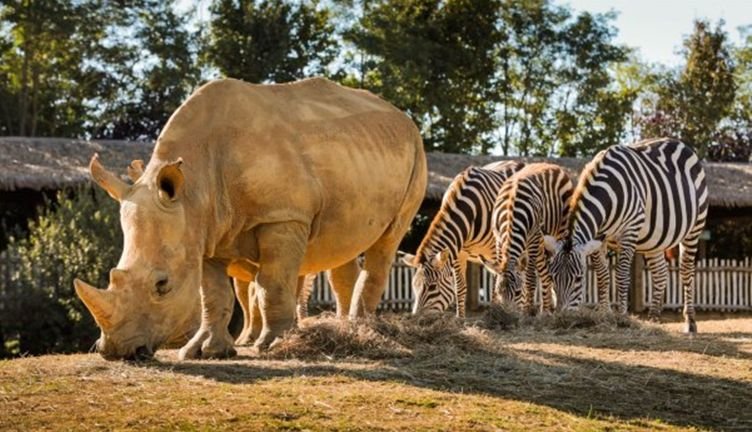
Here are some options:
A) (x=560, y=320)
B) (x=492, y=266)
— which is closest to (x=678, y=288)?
(x=492, y=266)

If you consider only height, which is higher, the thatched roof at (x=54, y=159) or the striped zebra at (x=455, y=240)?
the thatched roof at (x=54, y=159)

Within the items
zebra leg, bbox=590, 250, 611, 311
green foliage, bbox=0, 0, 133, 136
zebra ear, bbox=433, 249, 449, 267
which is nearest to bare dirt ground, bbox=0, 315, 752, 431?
zebra ear, bbox=433, 249, 449, 267

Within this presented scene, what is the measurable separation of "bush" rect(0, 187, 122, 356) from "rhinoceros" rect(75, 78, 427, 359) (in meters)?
9.04

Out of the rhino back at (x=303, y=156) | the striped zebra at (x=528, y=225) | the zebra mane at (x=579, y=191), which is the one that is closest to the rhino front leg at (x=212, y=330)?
the rhino back at (x=303, y=156)

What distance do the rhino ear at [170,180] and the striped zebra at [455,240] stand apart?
600 centimetres

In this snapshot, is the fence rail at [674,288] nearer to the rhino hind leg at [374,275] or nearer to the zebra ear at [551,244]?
the zebra ear at [551,244]

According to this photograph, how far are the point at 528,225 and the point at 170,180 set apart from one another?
27.5 ft

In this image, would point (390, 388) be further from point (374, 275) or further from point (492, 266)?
point (492, 266)

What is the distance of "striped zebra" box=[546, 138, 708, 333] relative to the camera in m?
15.8

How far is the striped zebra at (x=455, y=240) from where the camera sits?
15.7 metres

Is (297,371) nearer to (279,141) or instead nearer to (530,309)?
(279,141)

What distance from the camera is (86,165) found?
2569 cm

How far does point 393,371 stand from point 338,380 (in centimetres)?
57

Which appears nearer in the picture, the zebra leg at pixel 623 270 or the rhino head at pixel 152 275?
the rhino head at pixel 152 275
